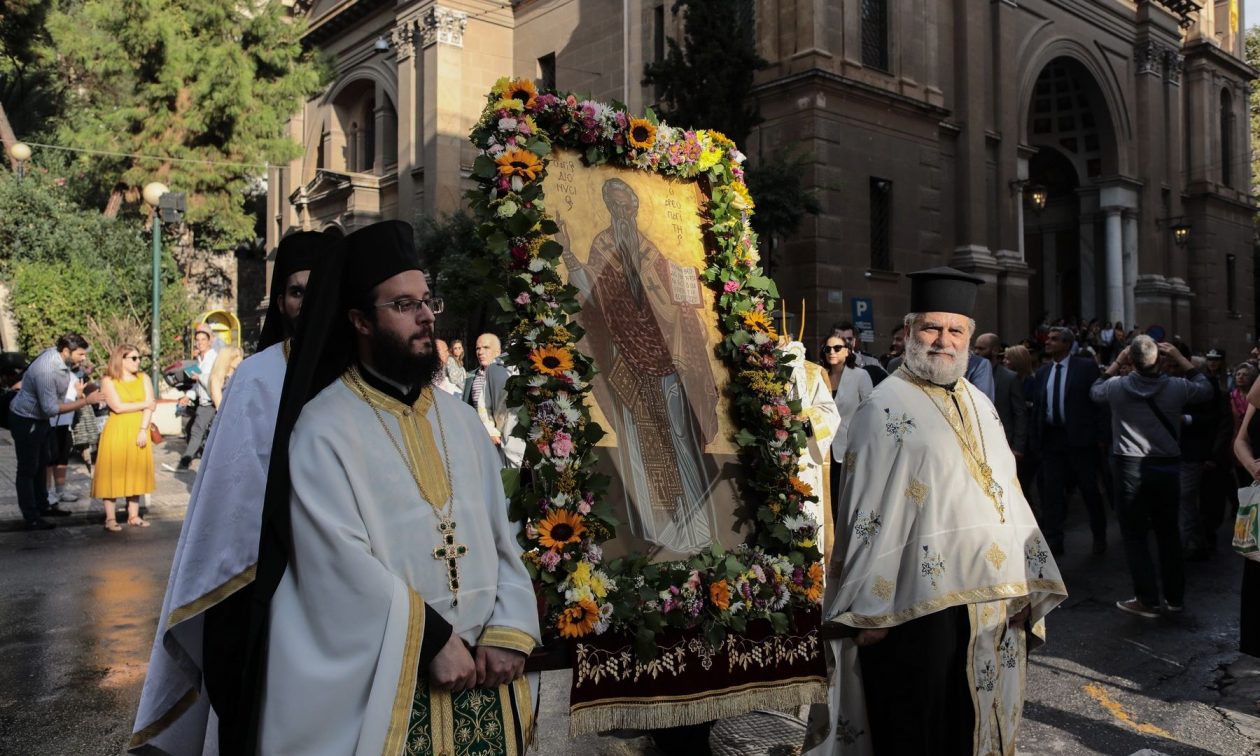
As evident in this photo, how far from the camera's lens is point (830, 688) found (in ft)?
14.1

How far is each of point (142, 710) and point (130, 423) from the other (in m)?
9.46

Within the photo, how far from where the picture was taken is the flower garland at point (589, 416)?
168 inches

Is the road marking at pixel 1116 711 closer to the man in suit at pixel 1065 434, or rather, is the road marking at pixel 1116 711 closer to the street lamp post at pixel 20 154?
the man in suit at pixel 1065 434

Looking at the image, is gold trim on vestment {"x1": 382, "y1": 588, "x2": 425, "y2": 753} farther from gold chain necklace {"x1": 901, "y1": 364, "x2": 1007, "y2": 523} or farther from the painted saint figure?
gold chain necklace {"x1": 901, "y1": 364, "x2": 1007, "y2": 523}

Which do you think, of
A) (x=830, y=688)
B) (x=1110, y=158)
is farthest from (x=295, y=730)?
(x=1110, y=158)

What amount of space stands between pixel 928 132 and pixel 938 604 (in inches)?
894

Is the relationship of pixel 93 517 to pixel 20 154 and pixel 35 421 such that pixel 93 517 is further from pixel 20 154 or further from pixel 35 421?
pixel 20 154

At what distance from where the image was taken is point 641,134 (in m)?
5.01

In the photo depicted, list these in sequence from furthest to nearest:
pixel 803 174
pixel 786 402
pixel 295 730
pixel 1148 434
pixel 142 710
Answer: pixel 803 174 < pixel 1148 434 < pixel 786 402 < pixel 142 710 < pixel 295 730

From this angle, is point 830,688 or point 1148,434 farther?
point 1148,434

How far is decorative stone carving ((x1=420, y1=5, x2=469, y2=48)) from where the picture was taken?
30.8 metres

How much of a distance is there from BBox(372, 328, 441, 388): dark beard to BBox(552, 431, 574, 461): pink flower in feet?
4.07

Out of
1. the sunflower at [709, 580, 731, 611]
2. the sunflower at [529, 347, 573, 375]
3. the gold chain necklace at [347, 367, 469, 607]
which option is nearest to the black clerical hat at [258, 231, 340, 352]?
the sunflower at [529, 347, 573, 375]

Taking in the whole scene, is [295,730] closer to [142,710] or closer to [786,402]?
[142,710]
